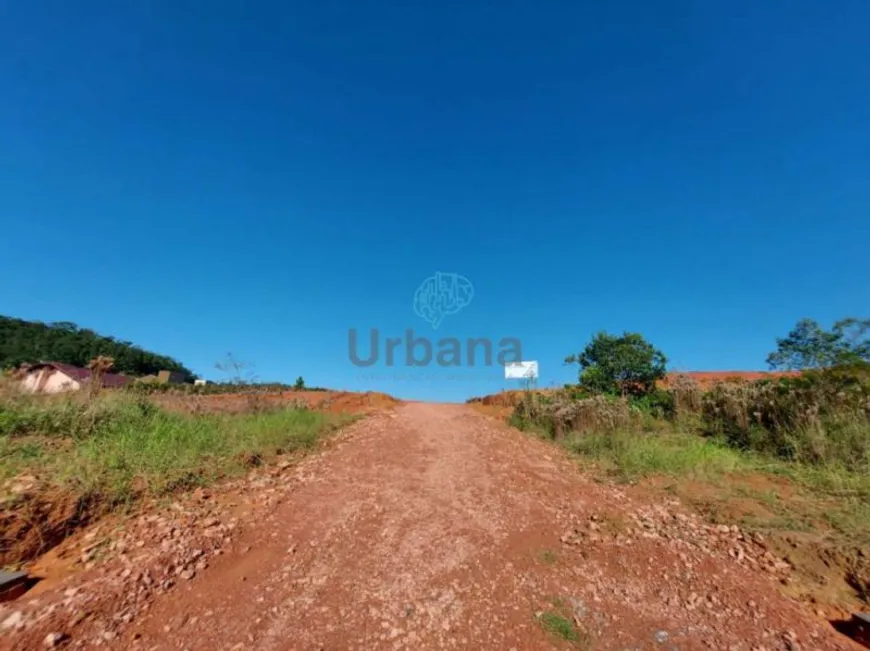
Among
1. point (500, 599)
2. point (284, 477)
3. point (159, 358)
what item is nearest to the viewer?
point (500, 599)

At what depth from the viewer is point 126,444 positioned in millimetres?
5301

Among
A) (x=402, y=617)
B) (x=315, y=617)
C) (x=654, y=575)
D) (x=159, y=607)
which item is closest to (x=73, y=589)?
(x=159, y=607)

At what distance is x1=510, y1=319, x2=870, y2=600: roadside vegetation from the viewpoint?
4.19 meters

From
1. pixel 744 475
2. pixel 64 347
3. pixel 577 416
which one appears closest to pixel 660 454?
pixel 744 475

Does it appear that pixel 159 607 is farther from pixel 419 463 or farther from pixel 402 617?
pixel 419 463

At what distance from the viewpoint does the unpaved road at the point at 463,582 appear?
8.50 feet

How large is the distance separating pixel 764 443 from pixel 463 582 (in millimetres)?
6697

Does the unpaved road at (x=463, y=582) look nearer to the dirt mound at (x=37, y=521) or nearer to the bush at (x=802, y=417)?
the dirt mound at (x=37, y=521)

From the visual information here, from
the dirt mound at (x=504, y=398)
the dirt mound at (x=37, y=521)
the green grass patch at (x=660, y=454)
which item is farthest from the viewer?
the dirt mound at (x=504, y=398)

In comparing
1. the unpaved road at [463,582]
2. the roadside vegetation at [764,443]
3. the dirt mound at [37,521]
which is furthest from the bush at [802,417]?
the dirt mound at [37,521]

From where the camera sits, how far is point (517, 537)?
4078mm

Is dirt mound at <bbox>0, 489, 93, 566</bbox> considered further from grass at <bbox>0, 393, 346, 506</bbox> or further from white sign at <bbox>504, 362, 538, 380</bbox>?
white sign at <bbox>504, 362, 538, 380</bbox>

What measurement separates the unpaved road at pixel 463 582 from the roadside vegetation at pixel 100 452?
3.44 ft

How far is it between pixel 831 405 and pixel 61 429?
41.7 feet
